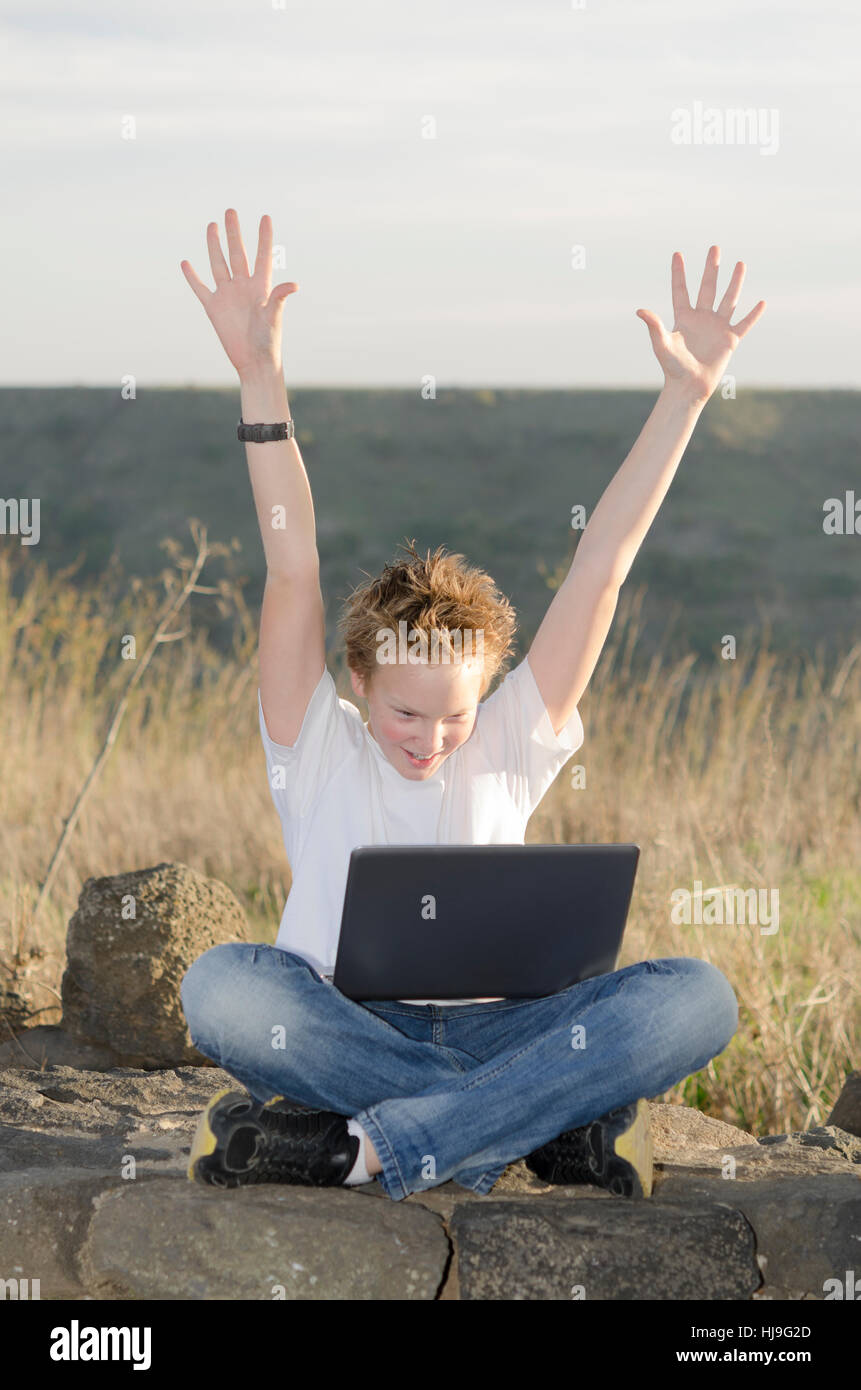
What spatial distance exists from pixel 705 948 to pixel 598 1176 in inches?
61.1

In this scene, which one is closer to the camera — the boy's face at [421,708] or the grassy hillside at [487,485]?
the boy's face at [421,708]

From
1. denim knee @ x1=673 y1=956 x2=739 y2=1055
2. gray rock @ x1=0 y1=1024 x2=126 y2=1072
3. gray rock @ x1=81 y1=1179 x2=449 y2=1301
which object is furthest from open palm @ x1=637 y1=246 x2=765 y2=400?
gray rock @ x1=0 y1=1024 x2=126 y2=1072

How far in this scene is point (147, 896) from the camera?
3959 millimetres

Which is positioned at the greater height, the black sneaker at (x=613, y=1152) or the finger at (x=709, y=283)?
the finger at (x=709, y=283)

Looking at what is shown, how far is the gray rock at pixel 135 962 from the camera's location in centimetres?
393

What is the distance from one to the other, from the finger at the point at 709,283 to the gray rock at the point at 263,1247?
1857mm

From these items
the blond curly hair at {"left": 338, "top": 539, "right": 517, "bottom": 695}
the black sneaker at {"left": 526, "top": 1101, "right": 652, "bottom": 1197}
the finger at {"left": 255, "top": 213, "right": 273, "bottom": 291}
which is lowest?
the black sneaker at {"left": 526, "top": 1101, "right": 652, "bottom": 1197}

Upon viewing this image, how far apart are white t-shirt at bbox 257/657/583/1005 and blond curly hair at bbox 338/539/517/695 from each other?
10 cm

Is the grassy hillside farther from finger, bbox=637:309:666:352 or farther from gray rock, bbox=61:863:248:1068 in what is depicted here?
finger, bbox=637:309:666:352

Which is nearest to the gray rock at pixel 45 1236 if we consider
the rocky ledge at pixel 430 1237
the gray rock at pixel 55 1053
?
the rocky ledge at pixel 430 1237

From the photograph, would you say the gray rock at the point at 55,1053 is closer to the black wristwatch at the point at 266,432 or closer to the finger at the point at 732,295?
the black wristwatch at the point at 266,432

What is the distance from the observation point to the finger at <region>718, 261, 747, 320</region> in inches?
120

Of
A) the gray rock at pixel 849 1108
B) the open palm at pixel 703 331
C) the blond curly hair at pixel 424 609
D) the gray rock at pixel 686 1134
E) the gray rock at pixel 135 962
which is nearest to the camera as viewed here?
the blond curly hair at pixel 424 609
